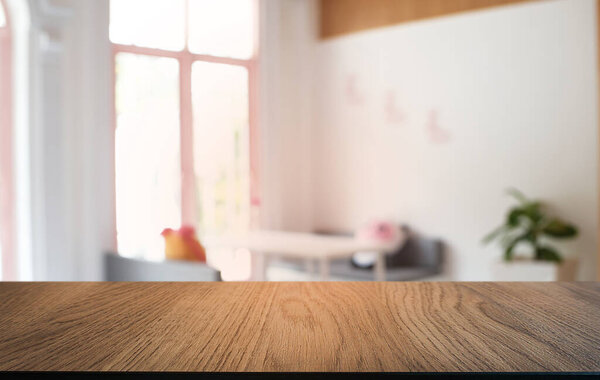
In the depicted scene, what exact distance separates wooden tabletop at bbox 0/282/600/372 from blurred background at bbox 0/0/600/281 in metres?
2.67

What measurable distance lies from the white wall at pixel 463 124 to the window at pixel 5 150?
296cm

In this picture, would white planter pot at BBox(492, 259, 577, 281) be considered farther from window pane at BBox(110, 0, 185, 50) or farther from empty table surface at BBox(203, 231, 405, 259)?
window pane at BBox(110, 0, 185, 50)

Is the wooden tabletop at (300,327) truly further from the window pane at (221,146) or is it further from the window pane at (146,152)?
the window pane at (221,146)

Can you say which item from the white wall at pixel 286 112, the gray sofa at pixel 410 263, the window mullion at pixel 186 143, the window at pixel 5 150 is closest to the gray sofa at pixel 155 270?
the window at pixel 5 150

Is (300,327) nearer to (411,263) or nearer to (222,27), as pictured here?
(411,263)

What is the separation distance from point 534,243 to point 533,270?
221 mm

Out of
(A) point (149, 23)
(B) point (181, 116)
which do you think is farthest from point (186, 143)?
(A) point (149, 23)

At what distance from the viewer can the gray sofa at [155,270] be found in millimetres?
3006

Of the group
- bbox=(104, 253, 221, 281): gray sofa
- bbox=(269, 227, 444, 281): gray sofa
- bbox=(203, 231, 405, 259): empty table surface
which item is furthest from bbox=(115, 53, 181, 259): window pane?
bbox=(269, 227, 444, 281): gray sofa

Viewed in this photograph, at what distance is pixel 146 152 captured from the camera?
5.18 meters

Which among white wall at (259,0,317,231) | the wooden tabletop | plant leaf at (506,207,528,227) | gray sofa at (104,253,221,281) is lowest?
gray sofa at (104,253,221,281)

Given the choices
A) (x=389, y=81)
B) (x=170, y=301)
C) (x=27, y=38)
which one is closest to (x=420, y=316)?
(x=170, y=301)

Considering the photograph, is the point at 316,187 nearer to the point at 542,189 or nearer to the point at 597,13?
the point at 542,189

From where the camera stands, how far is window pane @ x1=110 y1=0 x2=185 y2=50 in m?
4.91
